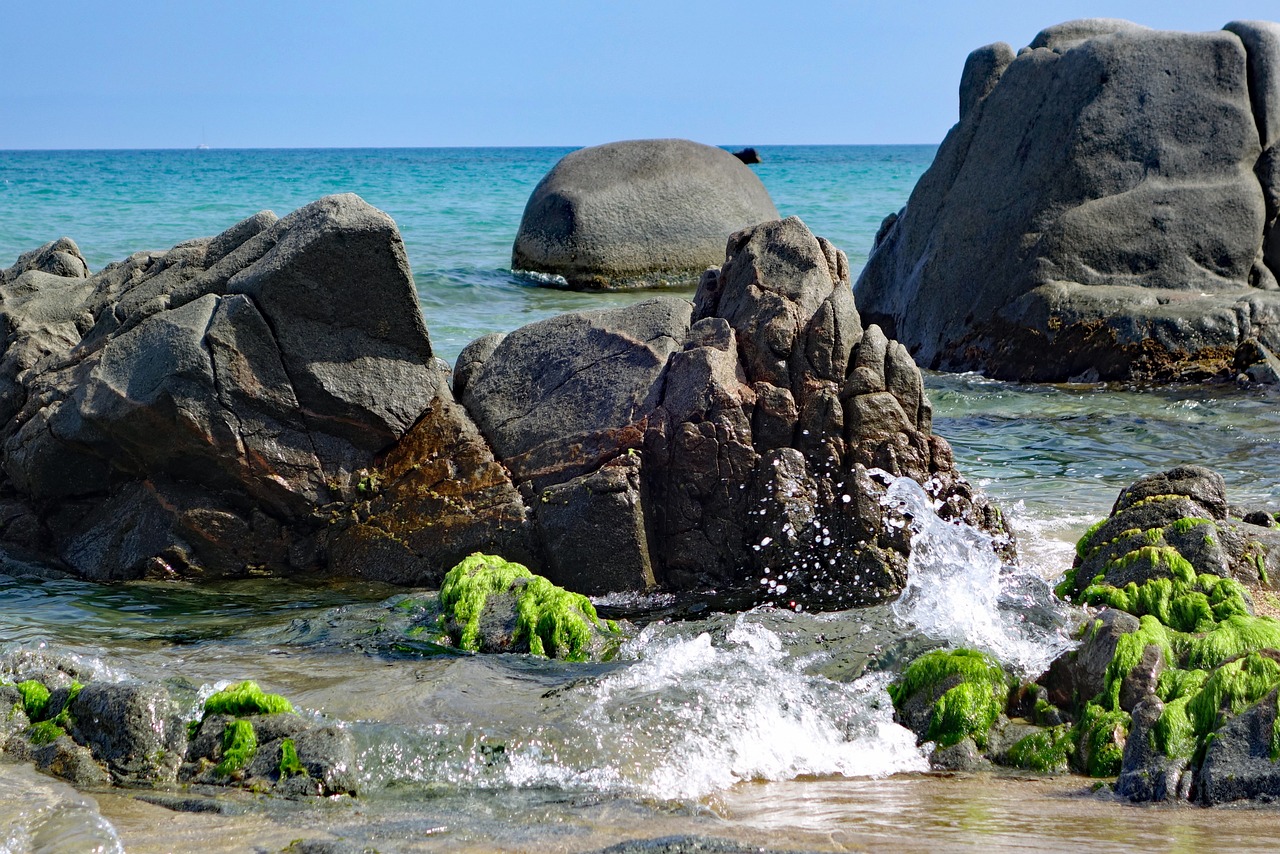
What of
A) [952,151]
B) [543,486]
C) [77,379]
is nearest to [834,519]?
[543,486]

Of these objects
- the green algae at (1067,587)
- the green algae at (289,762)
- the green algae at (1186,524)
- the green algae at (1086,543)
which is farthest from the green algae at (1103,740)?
the green algae at (289,762)

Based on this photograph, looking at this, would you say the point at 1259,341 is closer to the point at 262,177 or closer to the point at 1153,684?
the point at 1153,684

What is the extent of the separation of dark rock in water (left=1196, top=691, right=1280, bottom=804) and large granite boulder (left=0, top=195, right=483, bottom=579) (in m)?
4.39

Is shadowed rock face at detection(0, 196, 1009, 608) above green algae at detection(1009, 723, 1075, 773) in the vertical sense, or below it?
above

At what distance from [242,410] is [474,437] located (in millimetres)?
1255

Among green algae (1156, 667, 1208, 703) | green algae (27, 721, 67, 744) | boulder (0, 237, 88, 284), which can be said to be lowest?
green algae (27, 721, 67, 744)

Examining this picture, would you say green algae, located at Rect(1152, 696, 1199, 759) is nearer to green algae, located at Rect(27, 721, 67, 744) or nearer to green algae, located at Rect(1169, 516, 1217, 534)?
green algae, located at Rect(1169, 516, 1217, 534)

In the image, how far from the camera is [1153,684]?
421cm

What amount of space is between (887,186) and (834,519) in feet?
160

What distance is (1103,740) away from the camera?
4070 mm

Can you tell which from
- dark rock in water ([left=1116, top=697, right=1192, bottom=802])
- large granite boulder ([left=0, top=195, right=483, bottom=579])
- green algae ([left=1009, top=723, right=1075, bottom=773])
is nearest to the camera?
dark rock in water ([left=1116, top=697, right=1192, bottom=802])

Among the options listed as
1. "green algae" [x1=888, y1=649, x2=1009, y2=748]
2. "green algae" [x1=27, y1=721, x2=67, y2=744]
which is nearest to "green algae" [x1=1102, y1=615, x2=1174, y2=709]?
"green algae" [x1=888, y1=649, x2=1009, y2=748]

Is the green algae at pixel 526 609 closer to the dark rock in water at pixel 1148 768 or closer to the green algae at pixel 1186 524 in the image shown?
the dark rock in water at pixel 1148 768

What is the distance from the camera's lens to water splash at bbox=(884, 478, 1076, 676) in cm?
483
